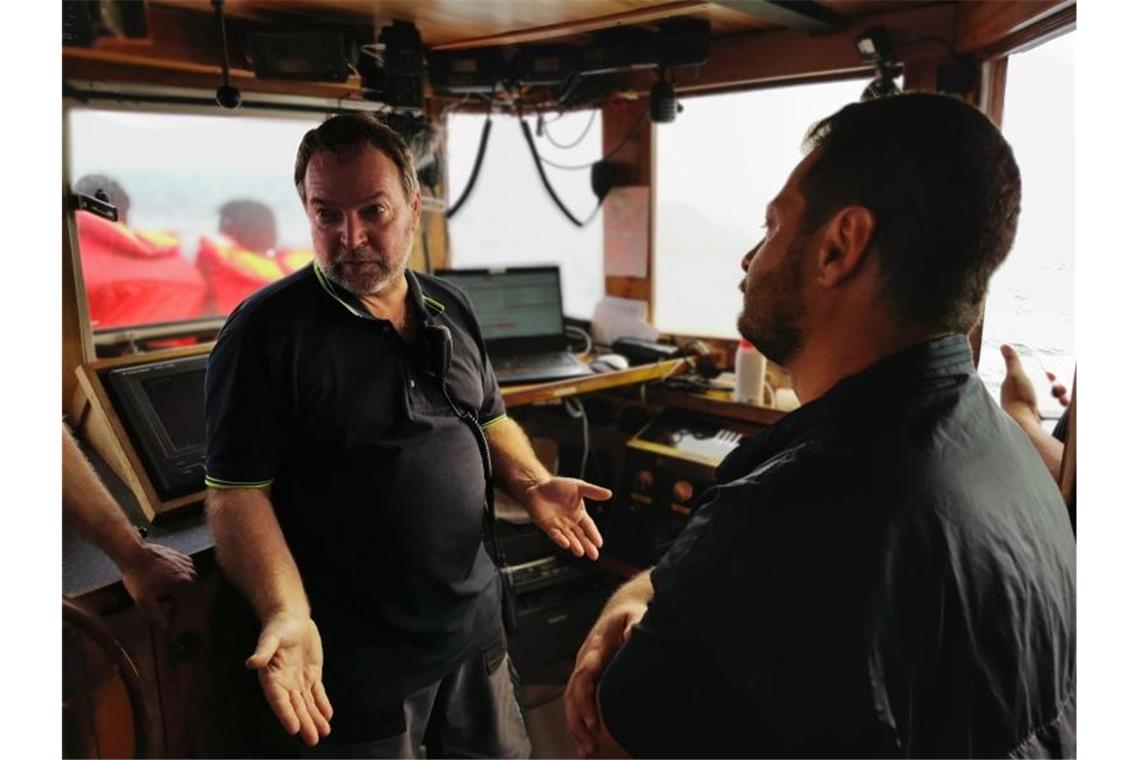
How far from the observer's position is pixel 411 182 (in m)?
0.79

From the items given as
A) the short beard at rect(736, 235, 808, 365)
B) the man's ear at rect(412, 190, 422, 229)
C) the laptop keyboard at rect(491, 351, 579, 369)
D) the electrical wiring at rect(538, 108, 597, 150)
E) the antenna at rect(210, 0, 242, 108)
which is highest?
the electrical wiring at rect(538, 108, 597, 150)

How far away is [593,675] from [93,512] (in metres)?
0.53

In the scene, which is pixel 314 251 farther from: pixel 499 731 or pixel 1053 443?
pixel 1053 443

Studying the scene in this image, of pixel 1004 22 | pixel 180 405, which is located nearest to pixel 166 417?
pixel 180 405

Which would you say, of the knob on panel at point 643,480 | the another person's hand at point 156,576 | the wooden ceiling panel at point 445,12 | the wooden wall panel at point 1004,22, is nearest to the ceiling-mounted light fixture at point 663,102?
the wooden ceiling panel at point 445,12

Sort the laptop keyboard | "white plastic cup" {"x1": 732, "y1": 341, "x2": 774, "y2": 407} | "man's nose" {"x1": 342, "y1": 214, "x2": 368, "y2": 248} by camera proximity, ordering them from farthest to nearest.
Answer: the laptop keyboard < "white plastic cup" {"x1": 732, "y1": 341, "x2": 774, "y2": 407} < "man's nose" {"x1": 342, "y1": 214, "x2": 368, "y2": 248}

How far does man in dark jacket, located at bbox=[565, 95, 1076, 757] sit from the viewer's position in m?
0.53

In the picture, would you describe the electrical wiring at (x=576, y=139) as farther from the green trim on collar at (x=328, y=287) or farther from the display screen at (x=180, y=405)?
the display screen at (x=180, y=405)

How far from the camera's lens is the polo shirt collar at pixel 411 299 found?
32.4 inches

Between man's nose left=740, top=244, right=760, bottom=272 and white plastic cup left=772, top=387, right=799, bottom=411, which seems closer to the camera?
man's nose left=740, top=244, right=760, bottom=272

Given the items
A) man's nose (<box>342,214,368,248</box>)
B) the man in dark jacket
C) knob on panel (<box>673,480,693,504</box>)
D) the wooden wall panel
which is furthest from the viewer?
knob on panel (<box>673,480,693,504</box>)

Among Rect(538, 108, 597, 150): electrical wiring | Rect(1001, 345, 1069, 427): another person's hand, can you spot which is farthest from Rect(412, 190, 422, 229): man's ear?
Rect(1001, 345, 1069, 427): another person's hand

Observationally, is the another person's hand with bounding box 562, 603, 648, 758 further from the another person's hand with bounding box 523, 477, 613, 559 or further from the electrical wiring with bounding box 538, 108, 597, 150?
the electrical wiring with bounding box 538, 108, 597, 150

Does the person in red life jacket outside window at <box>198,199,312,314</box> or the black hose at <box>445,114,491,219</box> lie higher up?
the black hose at <box>445,114,491,219</box>
